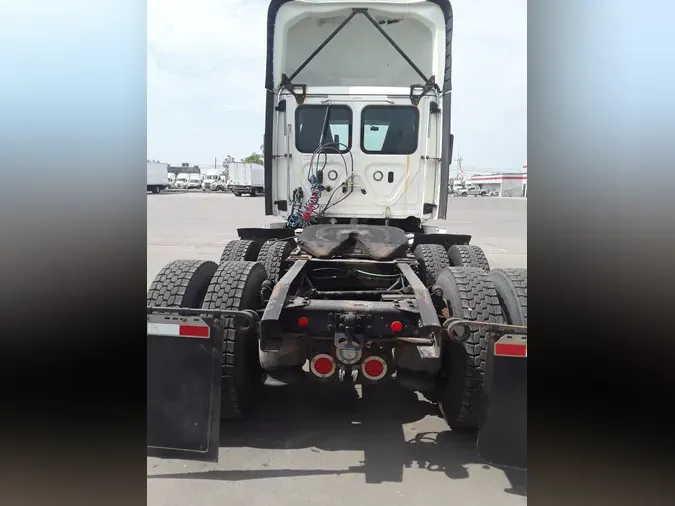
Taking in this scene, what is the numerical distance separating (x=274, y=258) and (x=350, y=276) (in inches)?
33.1

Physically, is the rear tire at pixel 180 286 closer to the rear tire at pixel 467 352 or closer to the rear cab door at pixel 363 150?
the rear tire at pixel 467 352

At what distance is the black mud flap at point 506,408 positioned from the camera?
261cm

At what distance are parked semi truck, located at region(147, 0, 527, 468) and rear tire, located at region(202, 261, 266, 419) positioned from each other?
1 cm

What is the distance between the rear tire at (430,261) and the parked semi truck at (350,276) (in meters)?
0.01

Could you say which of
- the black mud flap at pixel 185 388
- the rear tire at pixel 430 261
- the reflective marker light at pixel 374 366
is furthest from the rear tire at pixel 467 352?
the black mud flap at pixel 185 388

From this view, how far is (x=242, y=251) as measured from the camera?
4.88m

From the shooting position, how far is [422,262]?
177 inches

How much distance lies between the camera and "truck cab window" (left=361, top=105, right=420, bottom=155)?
5.21 meters

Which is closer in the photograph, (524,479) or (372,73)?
(524,479)

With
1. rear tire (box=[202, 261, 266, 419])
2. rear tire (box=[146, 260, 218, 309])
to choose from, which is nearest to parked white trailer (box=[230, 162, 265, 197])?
rear tire (box=[146, 260, 218, 309])

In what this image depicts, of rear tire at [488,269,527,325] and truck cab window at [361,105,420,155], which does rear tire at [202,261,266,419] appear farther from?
truck cab window at [361,105,420,155]

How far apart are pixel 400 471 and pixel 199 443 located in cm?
120
